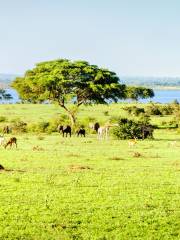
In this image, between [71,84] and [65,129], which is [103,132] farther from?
[71,84]

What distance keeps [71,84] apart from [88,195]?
3859 cm

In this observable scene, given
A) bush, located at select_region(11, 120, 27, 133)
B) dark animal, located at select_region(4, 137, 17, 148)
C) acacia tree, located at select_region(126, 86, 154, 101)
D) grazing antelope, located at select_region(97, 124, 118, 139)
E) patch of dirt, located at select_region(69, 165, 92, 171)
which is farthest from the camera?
acacia tree, located at select_region(126, 86, 154, 101)

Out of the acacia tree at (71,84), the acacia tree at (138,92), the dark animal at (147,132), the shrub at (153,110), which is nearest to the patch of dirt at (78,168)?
the dark animal at (147,132)

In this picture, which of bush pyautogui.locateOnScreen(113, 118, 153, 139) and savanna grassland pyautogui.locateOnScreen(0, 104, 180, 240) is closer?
savanna grassland pyautogui.locateOnScreen(0, 104, 180, 240)

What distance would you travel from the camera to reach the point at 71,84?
58.0m

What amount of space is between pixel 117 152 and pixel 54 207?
710 inches

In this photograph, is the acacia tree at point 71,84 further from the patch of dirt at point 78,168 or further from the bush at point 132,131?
the patch of dirt at point 78,168

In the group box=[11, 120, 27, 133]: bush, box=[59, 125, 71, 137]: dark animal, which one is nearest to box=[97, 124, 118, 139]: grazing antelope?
box=[59, 125, 71, 137]: dark animal

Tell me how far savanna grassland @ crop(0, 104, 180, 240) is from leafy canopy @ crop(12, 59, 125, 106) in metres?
23.7

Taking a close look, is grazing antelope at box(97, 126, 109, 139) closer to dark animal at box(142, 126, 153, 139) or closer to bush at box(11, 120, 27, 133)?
dark animal at box(142, 126, 153, 139)

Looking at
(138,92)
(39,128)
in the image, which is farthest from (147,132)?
(138,92)

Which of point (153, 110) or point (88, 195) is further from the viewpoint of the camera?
point (153, 110)

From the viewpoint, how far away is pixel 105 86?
57.9 meters

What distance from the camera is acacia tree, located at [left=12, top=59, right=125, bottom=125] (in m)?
57.4
